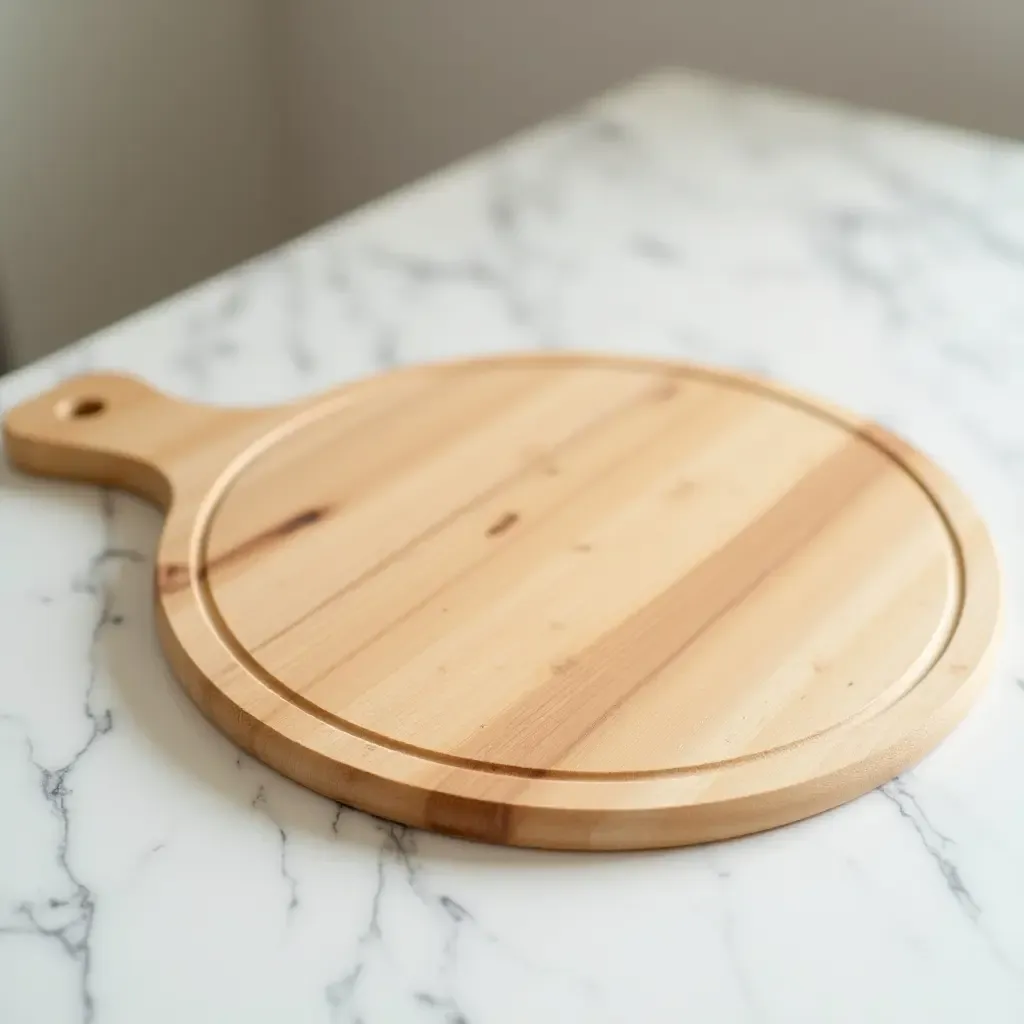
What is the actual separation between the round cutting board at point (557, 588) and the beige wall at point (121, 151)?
32.4 inches

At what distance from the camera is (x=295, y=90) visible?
187 centimetres

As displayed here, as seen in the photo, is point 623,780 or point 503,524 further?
point 503,524

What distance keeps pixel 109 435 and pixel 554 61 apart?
1042 mm

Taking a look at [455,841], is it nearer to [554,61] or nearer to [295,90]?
[554,61]

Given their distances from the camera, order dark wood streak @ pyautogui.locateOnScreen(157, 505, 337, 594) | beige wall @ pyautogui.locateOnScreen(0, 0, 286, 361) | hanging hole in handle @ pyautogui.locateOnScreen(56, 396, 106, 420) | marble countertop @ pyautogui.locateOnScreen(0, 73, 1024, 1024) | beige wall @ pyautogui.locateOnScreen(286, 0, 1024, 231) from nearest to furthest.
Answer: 1. marble countertop @ pyautogui.locateOnScreen(0, 73, 1024, 1024)
2. dark wood streak @ pyautogui.locateOnScreen(157, 505, 337, 594)
3. hanging hole in handle @ pyautogui.locateOnScreen(56, 396, 106, 420)
4. beige wall @ pyautogui.locateOnScreen(286, 0, 1024, 231)
5. beige wall @ pyautogui.locateOnScreen(0, 0, 286, 361)

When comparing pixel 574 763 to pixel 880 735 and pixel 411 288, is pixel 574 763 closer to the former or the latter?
pixel 880 735

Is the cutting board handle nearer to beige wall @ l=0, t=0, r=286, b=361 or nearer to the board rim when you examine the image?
the board rim

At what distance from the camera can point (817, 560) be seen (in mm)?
662

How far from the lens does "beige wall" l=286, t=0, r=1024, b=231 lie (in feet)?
4.24

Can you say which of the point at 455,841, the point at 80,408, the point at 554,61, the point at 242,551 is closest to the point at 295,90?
the point at 554,61

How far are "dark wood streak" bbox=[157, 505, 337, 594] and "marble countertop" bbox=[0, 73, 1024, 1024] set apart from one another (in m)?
0.03

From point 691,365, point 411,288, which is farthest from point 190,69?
point 691,365

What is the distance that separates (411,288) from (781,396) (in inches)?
12.1

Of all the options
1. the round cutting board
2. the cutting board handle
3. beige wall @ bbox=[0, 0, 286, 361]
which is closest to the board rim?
the round cutting board
